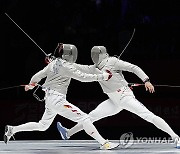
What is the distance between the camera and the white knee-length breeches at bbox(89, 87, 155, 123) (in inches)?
223

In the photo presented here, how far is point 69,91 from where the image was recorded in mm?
8266

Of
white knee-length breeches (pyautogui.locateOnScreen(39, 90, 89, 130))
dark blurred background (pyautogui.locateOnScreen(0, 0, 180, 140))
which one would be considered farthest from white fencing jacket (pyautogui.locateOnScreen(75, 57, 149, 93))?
dark blurred background (pyautogui.locateOnScreen(0, 0, 180, 140))

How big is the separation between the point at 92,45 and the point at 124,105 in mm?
2980

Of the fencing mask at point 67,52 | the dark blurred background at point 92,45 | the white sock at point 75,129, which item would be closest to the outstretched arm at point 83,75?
the fencing mask at point 67,52

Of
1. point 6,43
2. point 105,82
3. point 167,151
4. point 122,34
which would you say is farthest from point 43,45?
point 167,151

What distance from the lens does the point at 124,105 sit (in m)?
5.79

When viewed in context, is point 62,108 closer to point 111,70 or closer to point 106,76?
point 106,76

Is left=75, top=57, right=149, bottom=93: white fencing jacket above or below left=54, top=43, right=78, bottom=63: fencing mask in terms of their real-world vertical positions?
below

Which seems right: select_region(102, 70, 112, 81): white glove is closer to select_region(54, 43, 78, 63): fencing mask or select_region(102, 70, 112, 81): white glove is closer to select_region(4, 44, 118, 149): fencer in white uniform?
select_region(4, 44, 118, 149): fencer in white uniform

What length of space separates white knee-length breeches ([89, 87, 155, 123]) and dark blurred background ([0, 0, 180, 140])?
80.4 inches

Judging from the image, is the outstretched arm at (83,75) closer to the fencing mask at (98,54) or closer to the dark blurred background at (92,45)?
the fencing mask at (98,54)

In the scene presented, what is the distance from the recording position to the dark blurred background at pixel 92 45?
26.7ft

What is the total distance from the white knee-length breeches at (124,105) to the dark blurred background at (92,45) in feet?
6.70

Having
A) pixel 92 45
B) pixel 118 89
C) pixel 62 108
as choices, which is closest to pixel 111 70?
pixel 118 89
